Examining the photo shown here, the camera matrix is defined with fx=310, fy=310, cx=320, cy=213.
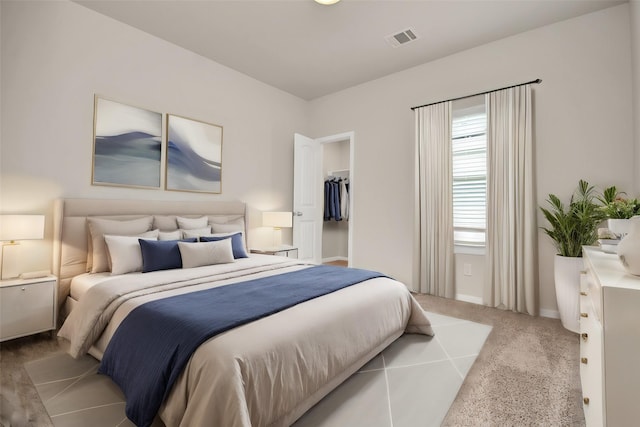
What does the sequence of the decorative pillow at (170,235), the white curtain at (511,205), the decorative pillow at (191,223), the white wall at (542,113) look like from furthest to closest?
the decorative pillow at (191,223)
the white curtain at (511,205)
the decorative pillow at (170,235)
the white wall at (542,113)

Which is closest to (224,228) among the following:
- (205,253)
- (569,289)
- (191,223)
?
(191,223)

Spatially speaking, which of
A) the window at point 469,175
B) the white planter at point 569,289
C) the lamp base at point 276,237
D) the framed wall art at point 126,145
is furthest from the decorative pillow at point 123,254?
the white planter at point 569,289

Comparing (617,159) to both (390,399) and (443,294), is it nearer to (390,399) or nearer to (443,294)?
(443,294)

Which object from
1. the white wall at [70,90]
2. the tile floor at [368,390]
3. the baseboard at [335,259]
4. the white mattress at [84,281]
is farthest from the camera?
the baseboard at [335,259]

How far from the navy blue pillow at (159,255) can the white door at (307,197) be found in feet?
7.52

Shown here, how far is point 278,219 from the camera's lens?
14.2 feet

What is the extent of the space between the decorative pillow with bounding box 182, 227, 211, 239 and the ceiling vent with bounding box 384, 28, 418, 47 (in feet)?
9.40

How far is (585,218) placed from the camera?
8.77 feet

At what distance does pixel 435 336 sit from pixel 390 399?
104cm

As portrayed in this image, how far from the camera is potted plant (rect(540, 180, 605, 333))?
106 inches

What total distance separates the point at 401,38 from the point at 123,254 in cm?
349

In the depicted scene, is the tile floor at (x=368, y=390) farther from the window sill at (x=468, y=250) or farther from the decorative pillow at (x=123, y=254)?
the window sill at (x=468, y=250)

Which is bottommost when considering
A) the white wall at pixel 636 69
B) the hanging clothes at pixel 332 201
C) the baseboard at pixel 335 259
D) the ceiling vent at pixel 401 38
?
the baseboard at pixel 335 259

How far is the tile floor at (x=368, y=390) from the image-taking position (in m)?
1.57
